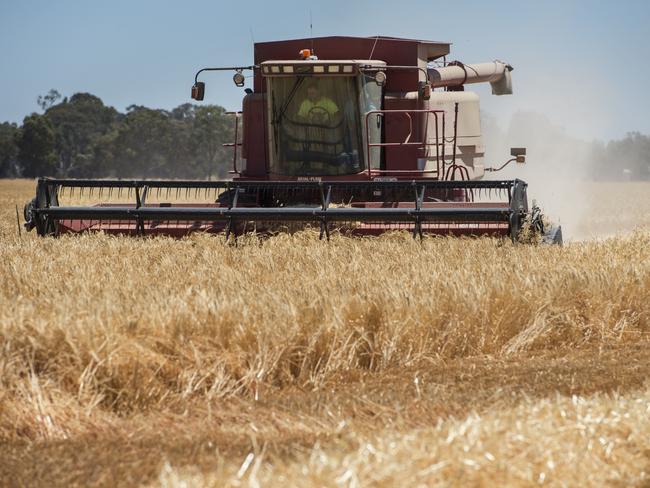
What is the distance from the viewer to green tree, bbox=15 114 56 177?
68875 mm

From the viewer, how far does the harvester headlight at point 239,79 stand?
9297mm

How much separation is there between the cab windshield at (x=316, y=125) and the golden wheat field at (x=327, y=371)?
2.84 metres

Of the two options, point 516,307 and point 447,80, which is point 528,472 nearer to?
point 516,307

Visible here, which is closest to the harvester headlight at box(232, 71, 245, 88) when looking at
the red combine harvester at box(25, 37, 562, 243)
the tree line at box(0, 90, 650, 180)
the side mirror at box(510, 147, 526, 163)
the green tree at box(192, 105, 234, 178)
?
the red combine harvester at box(25, 37, 562, 243)

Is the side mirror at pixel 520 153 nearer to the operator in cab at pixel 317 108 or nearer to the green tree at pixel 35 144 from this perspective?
the operator in cab at pixel 317 108

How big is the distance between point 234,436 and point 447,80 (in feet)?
25.1

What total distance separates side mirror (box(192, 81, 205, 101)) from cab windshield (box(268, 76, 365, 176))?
748mm

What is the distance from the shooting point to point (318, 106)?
916cm

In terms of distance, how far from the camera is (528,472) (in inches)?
109

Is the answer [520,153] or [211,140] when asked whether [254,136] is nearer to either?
[520,153]

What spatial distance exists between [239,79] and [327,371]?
18.1 ft

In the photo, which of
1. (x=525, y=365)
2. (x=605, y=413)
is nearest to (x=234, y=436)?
(x=605, y=413)

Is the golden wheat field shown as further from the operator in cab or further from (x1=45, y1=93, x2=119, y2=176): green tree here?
(x1=45, y1=93, x2=119, y2=176): green tree

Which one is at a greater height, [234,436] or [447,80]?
[447,80]
